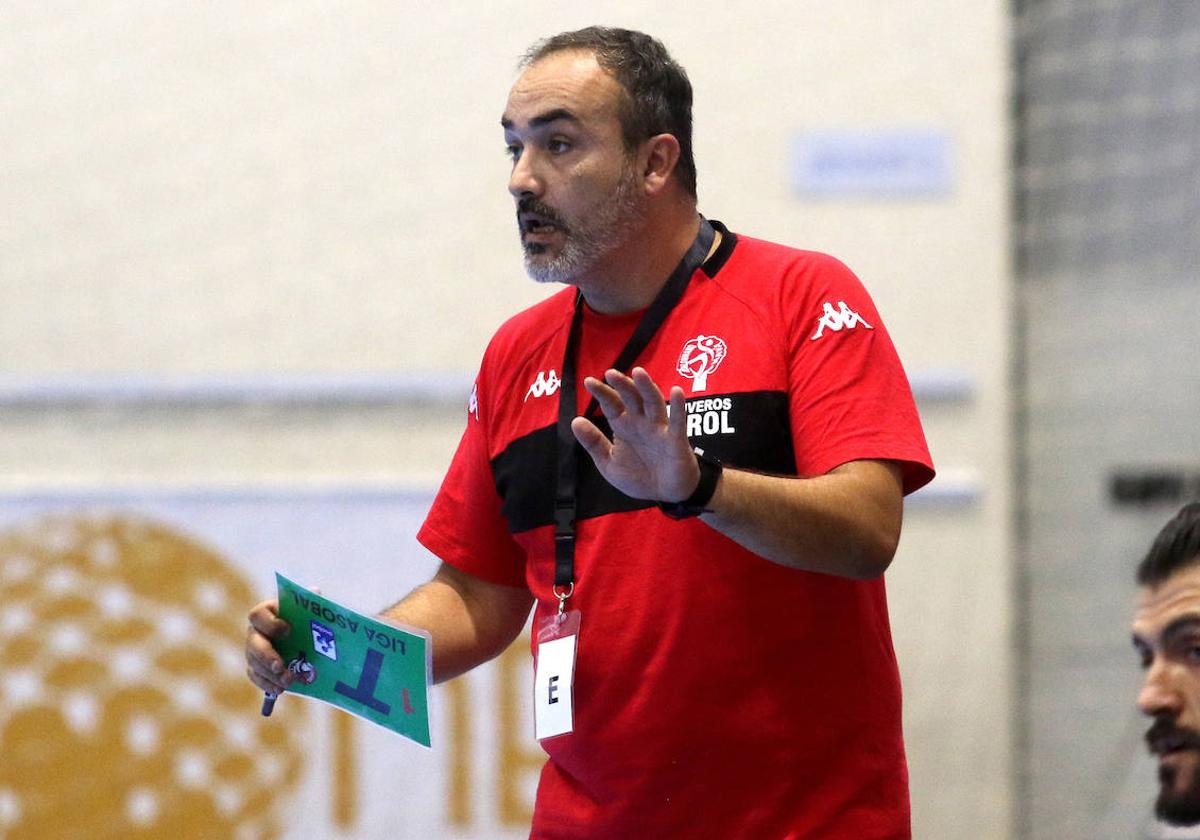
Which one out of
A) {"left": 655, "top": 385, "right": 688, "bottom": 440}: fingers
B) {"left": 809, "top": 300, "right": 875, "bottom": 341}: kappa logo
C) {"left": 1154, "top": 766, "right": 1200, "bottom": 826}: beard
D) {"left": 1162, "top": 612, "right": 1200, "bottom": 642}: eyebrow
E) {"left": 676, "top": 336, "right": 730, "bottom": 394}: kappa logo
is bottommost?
{"left": 1154, "top": 766, "right": 1200, "bottom": 826}: beard

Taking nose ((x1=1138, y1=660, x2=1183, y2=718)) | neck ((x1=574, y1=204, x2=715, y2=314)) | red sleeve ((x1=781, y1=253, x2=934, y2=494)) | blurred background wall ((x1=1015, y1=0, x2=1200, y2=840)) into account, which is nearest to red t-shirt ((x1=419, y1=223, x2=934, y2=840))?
red sleeve ((x1=781, y1=253, x2=934, y2=494))

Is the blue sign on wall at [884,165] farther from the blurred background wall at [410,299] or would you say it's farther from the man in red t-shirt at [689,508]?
the man in red t-shirt at [689,508]

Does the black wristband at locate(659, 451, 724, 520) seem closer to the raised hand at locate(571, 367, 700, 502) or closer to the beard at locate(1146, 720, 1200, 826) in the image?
the raised hand at locate(571, 367, 700, 502)

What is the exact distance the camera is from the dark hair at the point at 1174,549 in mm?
1811

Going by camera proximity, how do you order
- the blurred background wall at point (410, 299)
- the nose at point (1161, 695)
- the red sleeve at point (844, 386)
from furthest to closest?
the blurred background wall at point (410, 299)
the red sleeve at point (844, 386)
the nose at point (1161, 695)

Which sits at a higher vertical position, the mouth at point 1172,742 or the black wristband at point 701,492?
the black wristband at point 701,492

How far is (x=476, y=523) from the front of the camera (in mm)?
2248

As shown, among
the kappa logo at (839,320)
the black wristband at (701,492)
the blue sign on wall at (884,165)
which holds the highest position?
the blue sign on wall at (884,165)

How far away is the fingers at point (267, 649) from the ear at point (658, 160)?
2.62 feet

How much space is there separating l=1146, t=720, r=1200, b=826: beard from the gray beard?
0.94m

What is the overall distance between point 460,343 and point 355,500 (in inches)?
22.8

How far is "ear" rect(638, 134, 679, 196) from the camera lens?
2156 millimetres

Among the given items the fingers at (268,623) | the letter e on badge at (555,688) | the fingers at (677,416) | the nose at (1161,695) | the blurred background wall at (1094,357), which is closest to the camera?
the fingers at (677,416)

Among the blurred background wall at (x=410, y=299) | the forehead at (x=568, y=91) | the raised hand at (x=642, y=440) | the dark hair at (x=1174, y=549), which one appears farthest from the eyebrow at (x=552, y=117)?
the blurred background wall at (x=410, y=299)
